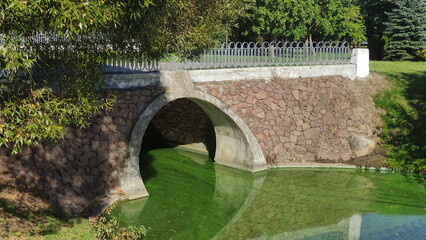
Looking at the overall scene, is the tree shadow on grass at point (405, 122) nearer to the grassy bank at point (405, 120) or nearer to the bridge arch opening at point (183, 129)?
the grassy bank at point (405, 120)

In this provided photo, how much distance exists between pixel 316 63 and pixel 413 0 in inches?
637

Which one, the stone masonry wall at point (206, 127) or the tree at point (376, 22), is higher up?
the tree at point (376, 22)

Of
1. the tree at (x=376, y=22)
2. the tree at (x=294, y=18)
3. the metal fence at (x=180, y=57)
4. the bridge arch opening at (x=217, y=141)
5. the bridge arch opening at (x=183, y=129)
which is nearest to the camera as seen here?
the metal fence at (x=180, y=57)

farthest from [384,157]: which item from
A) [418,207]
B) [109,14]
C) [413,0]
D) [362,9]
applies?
[362,9]

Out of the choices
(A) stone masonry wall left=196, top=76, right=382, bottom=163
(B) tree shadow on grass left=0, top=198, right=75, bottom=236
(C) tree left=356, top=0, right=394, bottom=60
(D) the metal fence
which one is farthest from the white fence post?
(C) tree left=356, top=0, right=394, bottom=60

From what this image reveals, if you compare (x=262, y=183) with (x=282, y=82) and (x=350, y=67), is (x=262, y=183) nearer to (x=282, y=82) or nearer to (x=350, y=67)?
(x=282, y=82)

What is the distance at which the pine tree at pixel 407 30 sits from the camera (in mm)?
32647

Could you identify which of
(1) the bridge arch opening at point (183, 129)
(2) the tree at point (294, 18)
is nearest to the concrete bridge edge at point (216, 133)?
(1) the bridge arch opening at point (183, 129)

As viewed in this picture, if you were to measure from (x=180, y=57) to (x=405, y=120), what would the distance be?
1034cm

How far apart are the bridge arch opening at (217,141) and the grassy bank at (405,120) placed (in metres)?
5.14

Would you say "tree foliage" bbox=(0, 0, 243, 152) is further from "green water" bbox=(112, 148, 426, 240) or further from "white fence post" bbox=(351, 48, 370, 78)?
"white fence post" bbox=(351, 48, 370, 78)

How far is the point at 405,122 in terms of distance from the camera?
19891 millimetres

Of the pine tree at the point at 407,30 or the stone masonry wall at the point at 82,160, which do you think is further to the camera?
the pine tree at the point at 407,30

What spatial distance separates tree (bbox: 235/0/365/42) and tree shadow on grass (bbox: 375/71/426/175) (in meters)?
7.41
